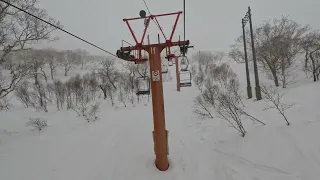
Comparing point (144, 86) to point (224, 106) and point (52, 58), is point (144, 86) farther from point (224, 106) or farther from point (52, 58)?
point (52, 58)

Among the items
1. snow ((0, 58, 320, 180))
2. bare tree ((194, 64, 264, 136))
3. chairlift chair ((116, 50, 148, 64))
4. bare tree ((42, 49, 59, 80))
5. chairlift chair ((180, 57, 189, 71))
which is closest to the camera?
snow ((0, 58, 320, 180))

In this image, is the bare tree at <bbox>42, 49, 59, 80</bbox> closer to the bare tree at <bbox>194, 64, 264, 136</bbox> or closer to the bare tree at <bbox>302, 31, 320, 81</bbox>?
the bare tree at <bbox>194, 64, 264, 136</bbox>

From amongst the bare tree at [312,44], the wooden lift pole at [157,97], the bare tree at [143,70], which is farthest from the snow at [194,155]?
the bare tree at [312,44]

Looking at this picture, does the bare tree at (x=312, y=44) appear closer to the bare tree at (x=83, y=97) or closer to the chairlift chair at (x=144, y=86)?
the chairlift chair at (x=144, y=86)

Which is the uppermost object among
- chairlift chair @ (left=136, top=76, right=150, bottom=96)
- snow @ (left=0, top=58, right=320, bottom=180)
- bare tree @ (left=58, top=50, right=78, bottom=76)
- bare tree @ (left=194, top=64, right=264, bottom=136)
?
bare tree @ (left=58, top=50, right=78, bottom=76)

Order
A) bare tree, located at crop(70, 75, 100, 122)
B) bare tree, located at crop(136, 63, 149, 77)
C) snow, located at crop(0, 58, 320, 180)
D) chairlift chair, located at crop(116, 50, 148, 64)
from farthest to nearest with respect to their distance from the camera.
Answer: bare tree, located at crop(70, 75, 100, 122) < bare tree, located at crop(136, 63, 149, 77) < chairlift chair, located at crop(116, 50, 148, 64) < snow, located at crop(0, 58, 320, 180)

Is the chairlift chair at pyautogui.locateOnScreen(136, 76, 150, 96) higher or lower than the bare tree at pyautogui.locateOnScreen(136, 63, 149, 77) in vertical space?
lower

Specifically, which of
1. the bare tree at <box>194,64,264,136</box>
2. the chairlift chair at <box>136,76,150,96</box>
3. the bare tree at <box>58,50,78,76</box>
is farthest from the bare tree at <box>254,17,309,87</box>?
the bare tree at <box>58,50,78,76</box>

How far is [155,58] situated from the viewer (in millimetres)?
5922

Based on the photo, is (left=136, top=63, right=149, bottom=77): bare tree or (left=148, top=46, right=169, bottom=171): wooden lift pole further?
(left=136, top=63, right=149, bottom=77): bare tree

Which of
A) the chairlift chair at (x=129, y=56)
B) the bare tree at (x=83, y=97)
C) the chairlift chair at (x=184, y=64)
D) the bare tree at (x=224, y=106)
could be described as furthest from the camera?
the bare tree at (x=83, y=97)

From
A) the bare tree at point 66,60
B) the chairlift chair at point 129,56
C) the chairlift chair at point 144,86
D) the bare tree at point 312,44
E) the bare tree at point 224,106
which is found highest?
the bare tree at point 66,60

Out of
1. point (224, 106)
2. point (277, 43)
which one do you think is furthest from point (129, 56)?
point (277, 43)

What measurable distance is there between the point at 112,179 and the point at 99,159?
5.55 feet
